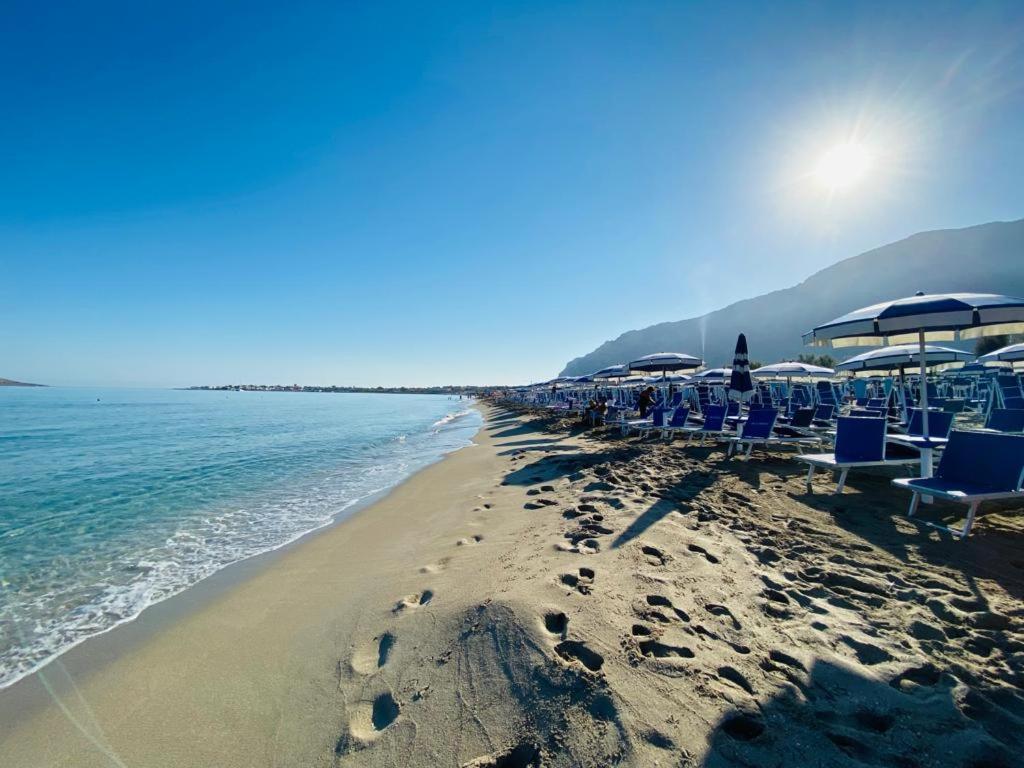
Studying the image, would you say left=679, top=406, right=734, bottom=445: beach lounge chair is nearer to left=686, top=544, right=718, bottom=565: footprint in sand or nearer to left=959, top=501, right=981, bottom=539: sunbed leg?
left=959, top=501, right=981, bottom=539: sunbed leg

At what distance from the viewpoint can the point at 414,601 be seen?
3.29 metres

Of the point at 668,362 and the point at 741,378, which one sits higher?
the point at 668,362

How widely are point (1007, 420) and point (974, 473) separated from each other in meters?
4.82

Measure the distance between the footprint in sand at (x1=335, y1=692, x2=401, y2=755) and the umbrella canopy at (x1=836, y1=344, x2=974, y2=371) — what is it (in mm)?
10824

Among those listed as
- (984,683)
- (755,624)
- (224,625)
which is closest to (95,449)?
(224,625)

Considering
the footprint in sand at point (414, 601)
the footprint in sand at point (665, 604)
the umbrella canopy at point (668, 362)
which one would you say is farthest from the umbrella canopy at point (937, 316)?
the umbrella canopy at point (668, 362)

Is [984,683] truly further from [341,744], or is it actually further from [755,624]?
[341,744]

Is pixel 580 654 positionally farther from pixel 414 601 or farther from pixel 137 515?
pixel 137 515

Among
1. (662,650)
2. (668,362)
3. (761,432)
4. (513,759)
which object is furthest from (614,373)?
(513,759)

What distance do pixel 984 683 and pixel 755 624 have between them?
920 millimetres

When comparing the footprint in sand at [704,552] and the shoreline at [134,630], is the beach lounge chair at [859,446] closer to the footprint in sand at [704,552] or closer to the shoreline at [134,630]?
the footprint in sand at [704,552]

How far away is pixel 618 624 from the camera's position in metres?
2.39

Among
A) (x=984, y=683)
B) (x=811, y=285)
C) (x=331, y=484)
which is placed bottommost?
(x=331, y=484)

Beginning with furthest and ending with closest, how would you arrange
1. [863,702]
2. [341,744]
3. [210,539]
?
[210,539], [341,744], [863,702]
